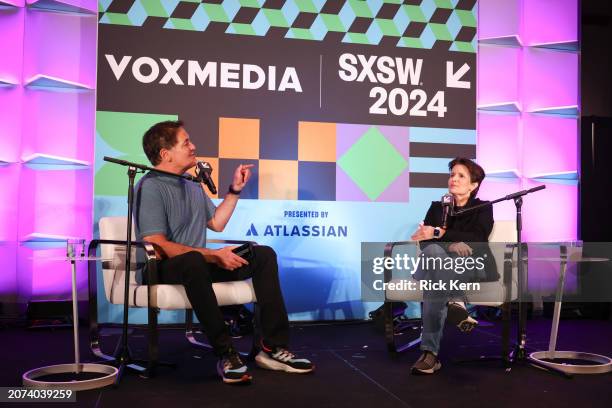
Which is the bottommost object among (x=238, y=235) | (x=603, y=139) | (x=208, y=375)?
(x=208, y=375)

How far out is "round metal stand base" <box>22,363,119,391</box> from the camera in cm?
248

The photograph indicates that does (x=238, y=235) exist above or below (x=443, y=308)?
above

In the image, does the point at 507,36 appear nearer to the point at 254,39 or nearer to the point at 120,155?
the point at 254,39

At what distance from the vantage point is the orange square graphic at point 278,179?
442 centimetres

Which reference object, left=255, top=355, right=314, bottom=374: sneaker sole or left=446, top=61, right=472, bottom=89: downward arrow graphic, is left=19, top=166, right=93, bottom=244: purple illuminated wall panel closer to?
left=255, top=355, right=314, bottom=374: sneaker sole

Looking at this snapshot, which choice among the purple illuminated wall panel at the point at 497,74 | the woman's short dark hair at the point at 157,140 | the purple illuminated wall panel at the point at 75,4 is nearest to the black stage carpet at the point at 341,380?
the woman's short dark hair at the point at 157,140

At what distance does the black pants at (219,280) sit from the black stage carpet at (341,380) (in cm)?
19

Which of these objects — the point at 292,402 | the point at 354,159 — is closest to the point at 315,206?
the point at 354,159

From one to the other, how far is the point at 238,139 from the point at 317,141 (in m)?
0.58

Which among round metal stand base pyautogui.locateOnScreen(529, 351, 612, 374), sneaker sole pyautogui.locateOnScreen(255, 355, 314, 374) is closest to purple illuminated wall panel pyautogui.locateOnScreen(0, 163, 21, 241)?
sneaker sole pyautogui.locateOnScreen(255, 355, 314, 374)

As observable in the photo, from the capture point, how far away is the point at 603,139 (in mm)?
4984

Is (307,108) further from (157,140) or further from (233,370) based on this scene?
(233,370)

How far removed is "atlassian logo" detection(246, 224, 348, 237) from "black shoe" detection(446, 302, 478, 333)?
1.64 m

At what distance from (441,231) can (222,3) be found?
8.25 ft
